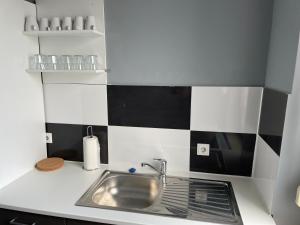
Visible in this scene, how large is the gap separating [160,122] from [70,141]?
706 mm

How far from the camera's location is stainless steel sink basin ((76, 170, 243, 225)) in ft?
4.10

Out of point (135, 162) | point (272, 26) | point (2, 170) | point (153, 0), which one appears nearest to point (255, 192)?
point (135, 162)

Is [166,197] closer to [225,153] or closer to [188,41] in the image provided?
[225,153]

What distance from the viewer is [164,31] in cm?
155

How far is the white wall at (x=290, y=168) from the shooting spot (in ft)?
3.49

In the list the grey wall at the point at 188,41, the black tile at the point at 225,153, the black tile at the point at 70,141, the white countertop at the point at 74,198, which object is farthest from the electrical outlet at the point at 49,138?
the black tile at the point at 225,153

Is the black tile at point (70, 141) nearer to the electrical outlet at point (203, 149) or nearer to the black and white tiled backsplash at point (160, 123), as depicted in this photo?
the black and white tiled backsplash at point (160, 123)

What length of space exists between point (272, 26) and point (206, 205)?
109cm

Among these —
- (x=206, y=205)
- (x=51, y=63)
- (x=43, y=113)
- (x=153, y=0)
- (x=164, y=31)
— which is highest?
(x=153, y=0)

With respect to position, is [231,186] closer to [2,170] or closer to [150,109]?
[150,109]

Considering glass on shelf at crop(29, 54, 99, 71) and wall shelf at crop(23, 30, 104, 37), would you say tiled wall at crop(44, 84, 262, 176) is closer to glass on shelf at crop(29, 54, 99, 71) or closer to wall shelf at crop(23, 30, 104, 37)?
glass on shelf at crop(29, 54, 99, 71)

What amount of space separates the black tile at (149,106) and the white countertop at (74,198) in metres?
0.36

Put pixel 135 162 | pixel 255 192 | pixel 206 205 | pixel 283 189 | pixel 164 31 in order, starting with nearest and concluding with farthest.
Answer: pixel 283 189
pixel 206 205
pixel 255 192
pixel 164 31
pixel 135 162

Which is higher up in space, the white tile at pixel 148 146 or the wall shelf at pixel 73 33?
the wall shelf at pixel 73 33
